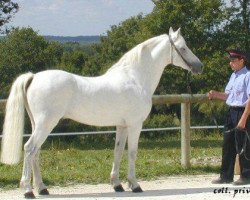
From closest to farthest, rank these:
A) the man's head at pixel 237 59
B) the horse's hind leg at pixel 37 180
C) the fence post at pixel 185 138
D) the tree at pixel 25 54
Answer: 1. the horse's hind leg at pixel 37 180
2. the man's head at pixel 237 59
3. the fence post at pixel 185 138
4. the tree at pixel 25 54

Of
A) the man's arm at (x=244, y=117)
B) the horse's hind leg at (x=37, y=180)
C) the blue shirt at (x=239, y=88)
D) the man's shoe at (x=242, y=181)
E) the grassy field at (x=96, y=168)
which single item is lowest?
the grassy field at (x=96, y=168)

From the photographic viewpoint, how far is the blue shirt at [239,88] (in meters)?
6.89

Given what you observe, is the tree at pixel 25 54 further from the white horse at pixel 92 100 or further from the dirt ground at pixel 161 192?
the white horse at pixel 92 100

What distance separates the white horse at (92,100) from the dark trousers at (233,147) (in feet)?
2.63

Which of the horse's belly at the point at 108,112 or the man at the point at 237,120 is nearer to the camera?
the horse's belly at the point at 108,112

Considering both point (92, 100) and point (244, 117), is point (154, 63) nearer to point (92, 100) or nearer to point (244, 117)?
point (92, 100)

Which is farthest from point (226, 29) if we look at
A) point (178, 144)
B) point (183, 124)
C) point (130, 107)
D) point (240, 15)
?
point (130, 107)

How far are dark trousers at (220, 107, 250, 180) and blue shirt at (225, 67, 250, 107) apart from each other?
11 centimetres

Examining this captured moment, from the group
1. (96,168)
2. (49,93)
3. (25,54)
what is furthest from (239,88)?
(25,54)

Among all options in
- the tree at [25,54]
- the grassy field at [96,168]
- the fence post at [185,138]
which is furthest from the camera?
the tree at [25,54]

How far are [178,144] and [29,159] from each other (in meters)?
8.60

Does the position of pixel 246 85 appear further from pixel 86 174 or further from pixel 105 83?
pixel 86 174

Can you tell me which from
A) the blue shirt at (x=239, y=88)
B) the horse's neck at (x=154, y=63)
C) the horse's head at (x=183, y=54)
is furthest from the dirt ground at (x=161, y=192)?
the horse's head at (x=183, y=54)

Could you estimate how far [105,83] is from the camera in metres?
6.52
